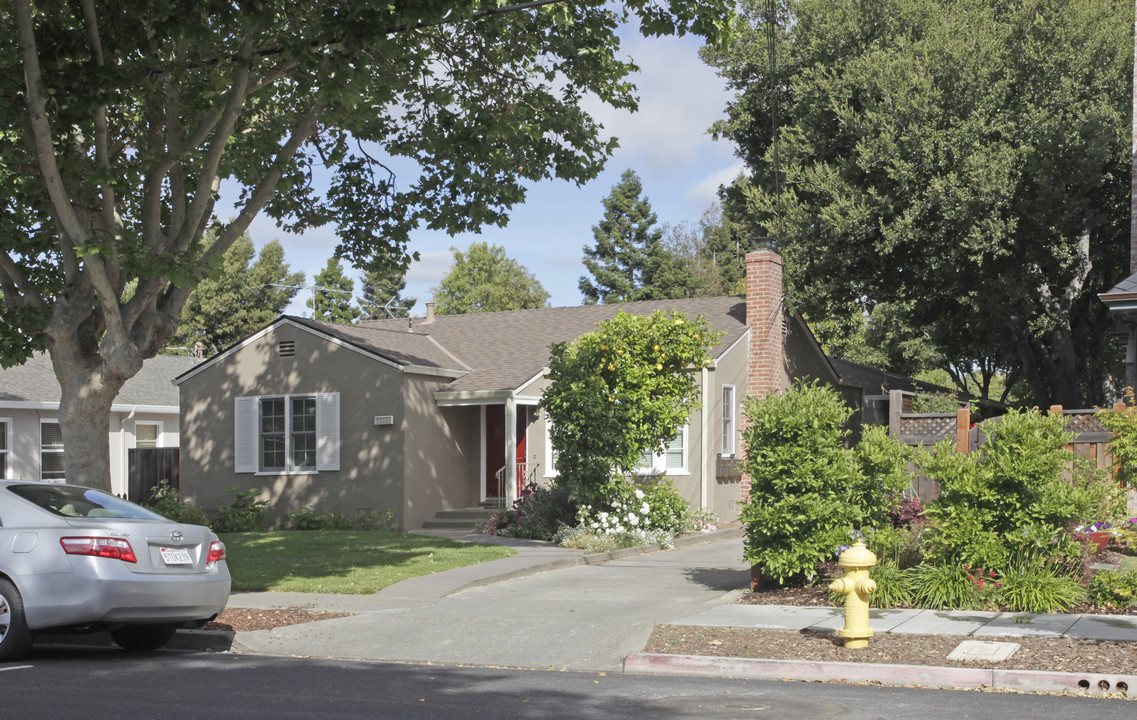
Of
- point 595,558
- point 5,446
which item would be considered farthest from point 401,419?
point 5,446

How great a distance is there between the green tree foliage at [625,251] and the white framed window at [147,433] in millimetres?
31973

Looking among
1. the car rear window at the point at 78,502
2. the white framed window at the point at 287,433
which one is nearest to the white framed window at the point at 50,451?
the white framed window at the point at 287,433

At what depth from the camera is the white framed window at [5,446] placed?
24031 mm

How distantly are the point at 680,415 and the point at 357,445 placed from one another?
6777 mm

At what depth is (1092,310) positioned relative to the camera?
86.3 ft

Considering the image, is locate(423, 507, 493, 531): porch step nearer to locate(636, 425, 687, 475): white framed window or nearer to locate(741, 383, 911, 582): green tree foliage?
locate(636, 425, 687, 475): white framed window

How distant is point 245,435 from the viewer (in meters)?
22.0

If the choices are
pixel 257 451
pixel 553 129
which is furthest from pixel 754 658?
pixel 257 451

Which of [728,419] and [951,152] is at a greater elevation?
[951,152]

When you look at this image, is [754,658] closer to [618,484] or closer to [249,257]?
[618,484]

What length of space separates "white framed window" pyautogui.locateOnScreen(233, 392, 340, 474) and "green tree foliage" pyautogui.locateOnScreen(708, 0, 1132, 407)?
33.8 feet

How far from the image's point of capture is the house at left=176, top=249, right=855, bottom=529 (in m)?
20.6

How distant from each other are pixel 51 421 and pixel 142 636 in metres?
17.8

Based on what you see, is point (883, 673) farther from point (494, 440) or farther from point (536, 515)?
point (494, 440)
